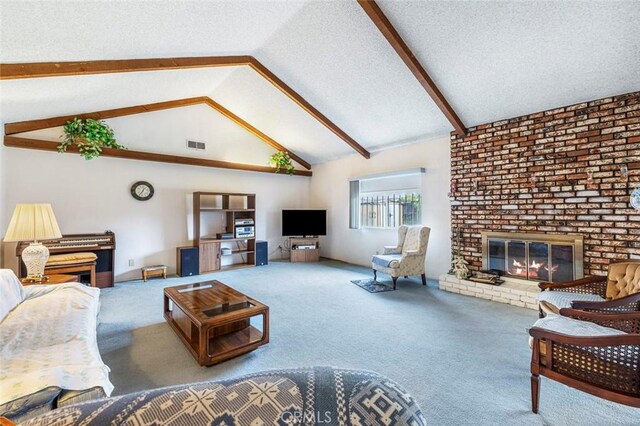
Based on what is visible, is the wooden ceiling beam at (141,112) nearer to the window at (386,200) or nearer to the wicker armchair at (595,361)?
the window at (386,200)

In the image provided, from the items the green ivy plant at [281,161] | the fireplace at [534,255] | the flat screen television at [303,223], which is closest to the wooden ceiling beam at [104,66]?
the green ivy plant at [281,161]

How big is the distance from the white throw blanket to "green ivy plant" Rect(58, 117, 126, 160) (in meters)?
2.81

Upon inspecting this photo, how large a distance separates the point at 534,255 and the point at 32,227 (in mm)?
5944

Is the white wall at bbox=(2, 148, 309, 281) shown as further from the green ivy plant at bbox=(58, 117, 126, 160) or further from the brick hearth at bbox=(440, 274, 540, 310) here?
the brick hearth at bbox=(440, 274, 540, 310)

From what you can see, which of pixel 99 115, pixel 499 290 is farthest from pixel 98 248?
pixel 499 290

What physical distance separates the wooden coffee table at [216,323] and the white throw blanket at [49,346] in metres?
0.69

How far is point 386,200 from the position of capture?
593cm

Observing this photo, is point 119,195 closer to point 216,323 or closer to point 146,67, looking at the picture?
point 146,67

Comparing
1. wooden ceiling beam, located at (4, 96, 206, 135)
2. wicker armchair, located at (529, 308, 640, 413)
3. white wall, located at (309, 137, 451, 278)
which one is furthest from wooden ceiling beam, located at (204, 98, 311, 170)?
wicker armchair, located at (529, 308, 640, 413)

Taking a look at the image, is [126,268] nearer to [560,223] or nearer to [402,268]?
[402,268]

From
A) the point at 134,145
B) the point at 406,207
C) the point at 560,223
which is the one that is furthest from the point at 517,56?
the point at 134,145

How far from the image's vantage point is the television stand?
6785mm

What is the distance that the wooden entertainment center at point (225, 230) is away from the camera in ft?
18.8

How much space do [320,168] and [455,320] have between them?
5.21 meters
